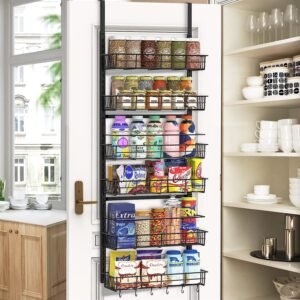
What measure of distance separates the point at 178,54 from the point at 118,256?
1031 millimetres

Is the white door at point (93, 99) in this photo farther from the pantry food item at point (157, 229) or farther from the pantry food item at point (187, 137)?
the pantry food item at point (157, 229)

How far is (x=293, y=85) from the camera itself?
115 inches

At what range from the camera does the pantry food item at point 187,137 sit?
296cm

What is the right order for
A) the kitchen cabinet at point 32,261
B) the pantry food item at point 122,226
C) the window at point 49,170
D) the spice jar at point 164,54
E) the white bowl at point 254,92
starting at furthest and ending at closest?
the window at point 49,170, the kitchen cabinet at point 32,261, the white bowl at point 254,92, the spice jar at point 164,54, the pantry food item at point 122,226

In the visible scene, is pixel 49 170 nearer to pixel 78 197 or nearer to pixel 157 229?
pixel 78 197

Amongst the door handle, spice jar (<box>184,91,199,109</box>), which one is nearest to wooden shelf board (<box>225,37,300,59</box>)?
spice jar (<box>184,91,199,109</box>)

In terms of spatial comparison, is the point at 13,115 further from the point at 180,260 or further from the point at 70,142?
the point at 180,260

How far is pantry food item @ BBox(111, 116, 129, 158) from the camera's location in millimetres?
2883

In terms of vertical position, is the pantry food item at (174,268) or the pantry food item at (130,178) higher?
the pantry food item at (130,178)

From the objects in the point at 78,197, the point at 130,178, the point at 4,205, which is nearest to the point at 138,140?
the point at 130,178

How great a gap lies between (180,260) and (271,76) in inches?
40.7

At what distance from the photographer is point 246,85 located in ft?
10.5

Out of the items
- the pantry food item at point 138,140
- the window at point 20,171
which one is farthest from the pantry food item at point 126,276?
the window at point 20,171

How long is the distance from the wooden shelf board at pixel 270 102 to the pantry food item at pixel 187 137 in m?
0.26
